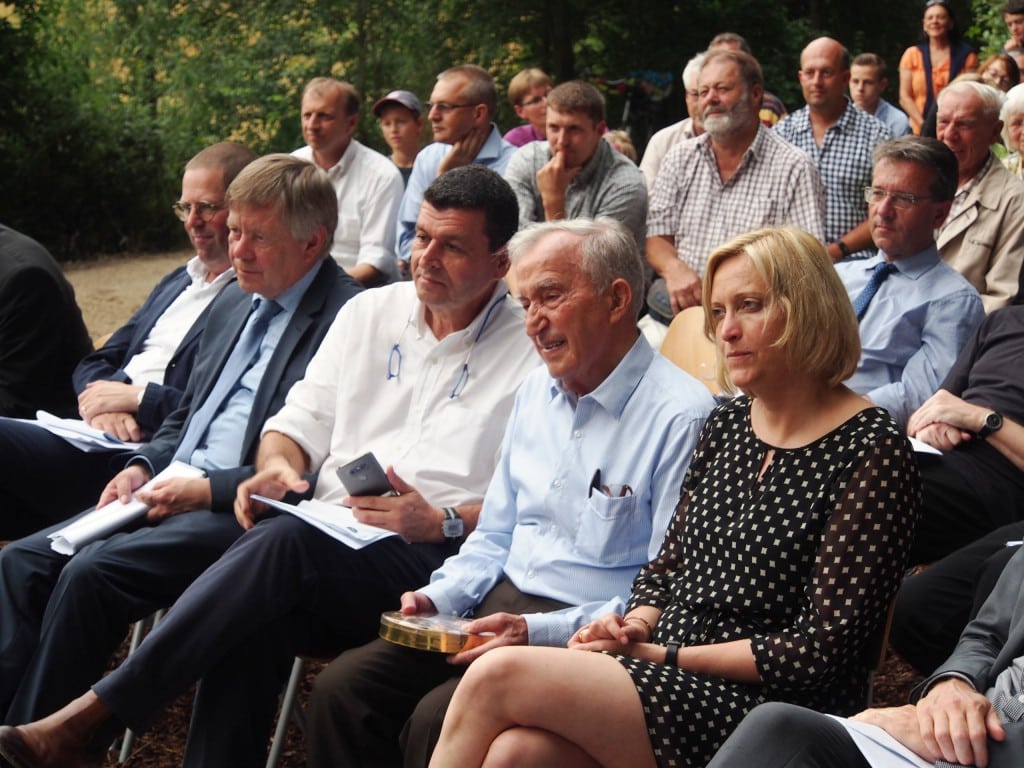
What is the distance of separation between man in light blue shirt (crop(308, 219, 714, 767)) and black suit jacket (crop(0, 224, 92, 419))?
93.4 inches

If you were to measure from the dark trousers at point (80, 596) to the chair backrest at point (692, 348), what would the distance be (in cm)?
163

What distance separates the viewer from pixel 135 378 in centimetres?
488

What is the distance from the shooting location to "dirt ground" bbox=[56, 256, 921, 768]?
13.4 ft

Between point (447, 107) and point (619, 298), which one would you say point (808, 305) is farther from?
point (447, 107)

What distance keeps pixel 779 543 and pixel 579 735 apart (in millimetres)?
567

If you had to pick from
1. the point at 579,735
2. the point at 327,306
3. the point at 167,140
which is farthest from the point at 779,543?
the point at 167,140

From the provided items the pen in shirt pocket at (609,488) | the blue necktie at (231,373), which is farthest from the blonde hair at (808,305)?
the blue necktie at (231,373)

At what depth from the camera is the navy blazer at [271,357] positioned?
4.09 m

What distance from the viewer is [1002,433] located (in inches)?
145

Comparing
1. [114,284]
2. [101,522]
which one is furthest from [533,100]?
[101,522]

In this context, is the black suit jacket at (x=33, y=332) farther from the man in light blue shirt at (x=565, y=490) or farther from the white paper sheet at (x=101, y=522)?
the man in light blue shirt at (x=565, y=490)

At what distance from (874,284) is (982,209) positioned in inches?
39.9

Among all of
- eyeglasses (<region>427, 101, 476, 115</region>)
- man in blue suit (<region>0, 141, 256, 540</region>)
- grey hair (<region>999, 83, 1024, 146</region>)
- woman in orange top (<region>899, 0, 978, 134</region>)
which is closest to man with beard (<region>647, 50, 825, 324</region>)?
grey hair (<region>999, 83, 1024, 146</region>)

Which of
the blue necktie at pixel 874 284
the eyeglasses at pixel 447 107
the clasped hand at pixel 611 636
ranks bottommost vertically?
the clasped hand at pixel 611 636
